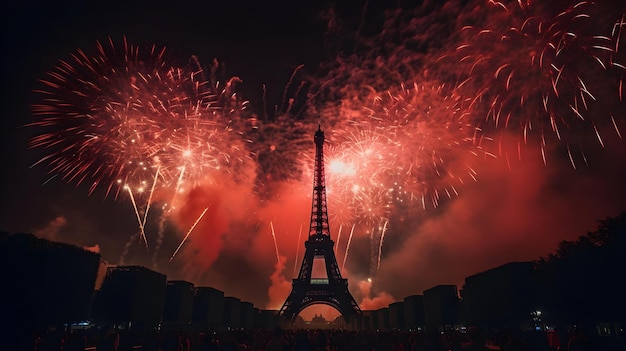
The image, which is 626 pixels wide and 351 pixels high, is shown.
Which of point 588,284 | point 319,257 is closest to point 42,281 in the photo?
point 588,284

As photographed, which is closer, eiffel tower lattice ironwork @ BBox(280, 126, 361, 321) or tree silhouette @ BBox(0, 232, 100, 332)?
tree silhouette @ BBox(0, 232, 100, 332)

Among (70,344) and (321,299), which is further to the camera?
Answer: (321,299)

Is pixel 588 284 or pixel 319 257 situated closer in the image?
pixel 588 284

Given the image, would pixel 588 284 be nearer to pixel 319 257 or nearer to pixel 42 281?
pixel 42 281

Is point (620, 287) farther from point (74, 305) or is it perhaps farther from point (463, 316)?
point (74, 305)

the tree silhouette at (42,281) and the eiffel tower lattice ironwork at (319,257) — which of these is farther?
the eiffel tower lattice ironwork at (319,257)

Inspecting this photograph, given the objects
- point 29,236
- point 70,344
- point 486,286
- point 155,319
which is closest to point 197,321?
point 155,319

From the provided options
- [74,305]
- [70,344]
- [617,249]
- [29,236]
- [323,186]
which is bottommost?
[70,344]

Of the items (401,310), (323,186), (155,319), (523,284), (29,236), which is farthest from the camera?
(323,186)

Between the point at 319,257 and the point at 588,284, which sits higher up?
the point at 319,257

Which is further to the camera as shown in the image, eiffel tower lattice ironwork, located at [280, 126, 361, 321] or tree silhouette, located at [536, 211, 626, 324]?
eiffel tower lattice ironwork, located at [280, 126, 361, 321]

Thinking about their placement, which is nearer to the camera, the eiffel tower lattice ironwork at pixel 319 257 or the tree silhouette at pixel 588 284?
the tree silhouette at pixel 588 284
